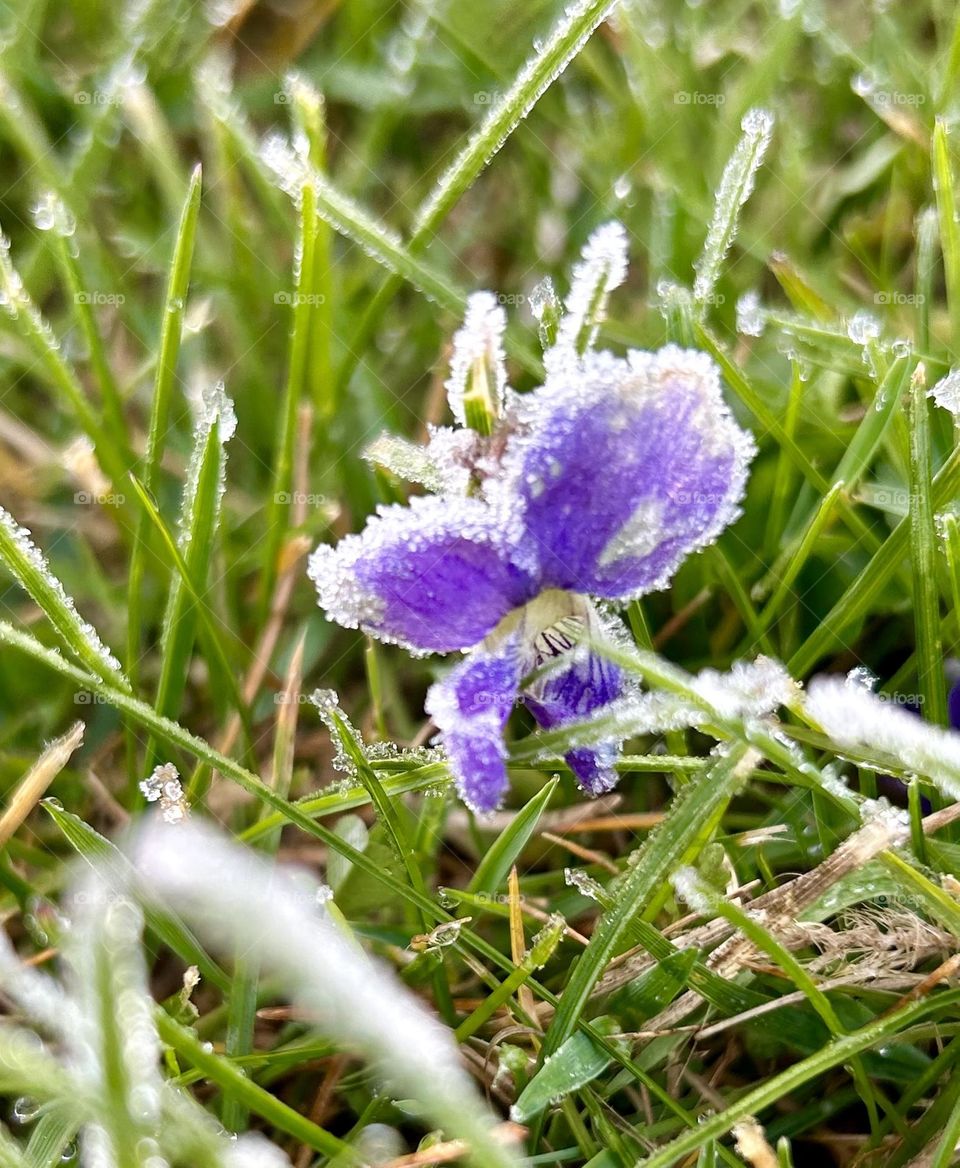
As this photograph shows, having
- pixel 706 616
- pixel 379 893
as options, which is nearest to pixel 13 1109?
pixel 379 893

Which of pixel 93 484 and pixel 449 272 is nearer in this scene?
pixel 93 484

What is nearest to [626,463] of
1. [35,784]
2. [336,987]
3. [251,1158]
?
[336,987]

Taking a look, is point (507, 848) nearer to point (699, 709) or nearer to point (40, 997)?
point (699, 709)

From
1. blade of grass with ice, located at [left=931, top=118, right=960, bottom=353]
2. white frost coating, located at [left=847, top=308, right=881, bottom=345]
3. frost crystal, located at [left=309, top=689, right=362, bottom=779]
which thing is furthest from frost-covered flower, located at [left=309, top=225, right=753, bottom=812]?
blade of grass with ice, located at [left=931, top=118, right=960, bottom=353]

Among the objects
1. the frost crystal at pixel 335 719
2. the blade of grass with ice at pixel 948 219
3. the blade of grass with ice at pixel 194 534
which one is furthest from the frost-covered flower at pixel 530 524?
the blade of grass with ice at pixel 948 219

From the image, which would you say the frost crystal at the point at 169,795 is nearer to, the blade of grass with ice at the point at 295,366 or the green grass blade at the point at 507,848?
the green grass blade at the point at 507,848

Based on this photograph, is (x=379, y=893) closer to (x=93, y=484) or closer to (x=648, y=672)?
(x=648, y=672)
